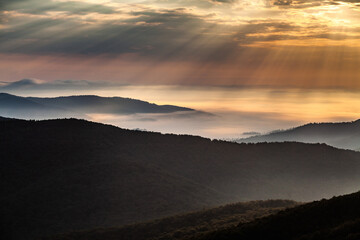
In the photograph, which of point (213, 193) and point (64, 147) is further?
point (64, 147)

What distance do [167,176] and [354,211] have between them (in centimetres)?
5574

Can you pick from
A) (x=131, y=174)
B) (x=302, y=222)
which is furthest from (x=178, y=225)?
(x=131, y=174)

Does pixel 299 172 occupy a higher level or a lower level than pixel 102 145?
lower

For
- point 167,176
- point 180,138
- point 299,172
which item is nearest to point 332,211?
point 167,176

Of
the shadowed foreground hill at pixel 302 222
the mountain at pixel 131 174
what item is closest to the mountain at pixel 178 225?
the mountain at pixel 131 174

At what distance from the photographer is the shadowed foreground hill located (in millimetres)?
36344

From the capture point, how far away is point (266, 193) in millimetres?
93812

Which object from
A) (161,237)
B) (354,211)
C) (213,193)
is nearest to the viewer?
A: (354,211)

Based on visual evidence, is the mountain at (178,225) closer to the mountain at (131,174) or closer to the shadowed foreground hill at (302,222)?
the mountain at (131,174)

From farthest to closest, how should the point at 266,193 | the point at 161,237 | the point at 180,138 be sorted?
1. the point at 180,138
2. the point at 266,193
3. the point at 161,237

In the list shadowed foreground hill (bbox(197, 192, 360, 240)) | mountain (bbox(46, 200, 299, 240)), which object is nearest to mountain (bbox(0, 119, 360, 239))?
mountain (bbox(46, 200, 299, 240))

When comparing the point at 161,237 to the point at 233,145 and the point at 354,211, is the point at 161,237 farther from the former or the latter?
the point at 233,145

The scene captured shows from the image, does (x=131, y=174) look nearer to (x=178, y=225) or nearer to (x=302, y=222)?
(x=178, y=225)

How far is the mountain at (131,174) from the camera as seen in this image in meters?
75.1
